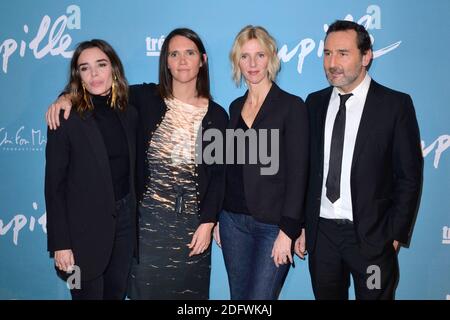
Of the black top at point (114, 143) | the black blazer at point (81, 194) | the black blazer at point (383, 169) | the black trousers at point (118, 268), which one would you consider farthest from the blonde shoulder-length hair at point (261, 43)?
the black trousers at point (118, 268)

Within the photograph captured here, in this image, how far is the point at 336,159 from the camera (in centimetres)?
235

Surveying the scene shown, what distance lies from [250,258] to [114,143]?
101 cm

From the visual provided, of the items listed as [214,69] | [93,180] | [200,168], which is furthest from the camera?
[214,69]

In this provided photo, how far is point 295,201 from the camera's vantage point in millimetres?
2326

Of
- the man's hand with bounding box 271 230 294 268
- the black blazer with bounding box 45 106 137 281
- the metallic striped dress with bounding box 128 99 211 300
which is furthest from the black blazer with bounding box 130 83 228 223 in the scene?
the man's hand with bounding box 271 230 294 268

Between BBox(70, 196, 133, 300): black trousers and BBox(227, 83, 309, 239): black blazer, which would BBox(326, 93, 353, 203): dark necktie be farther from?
BBox(70, 196, 133, 300): black trousers

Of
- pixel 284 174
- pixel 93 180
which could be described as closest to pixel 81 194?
pixel 93 180

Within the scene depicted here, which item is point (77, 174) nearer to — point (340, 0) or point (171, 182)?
point (171, 182)

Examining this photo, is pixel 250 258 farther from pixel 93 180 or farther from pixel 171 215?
pixel 93 180

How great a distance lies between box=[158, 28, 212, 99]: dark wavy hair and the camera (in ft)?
8.42

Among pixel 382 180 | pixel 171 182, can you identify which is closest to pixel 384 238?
pixel 382 180

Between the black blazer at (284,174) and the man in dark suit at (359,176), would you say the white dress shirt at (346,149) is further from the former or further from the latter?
the black blazer at (284,174)

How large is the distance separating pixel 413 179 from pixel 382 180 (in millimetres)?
160

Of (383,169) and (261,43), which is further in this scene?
(261,43)
